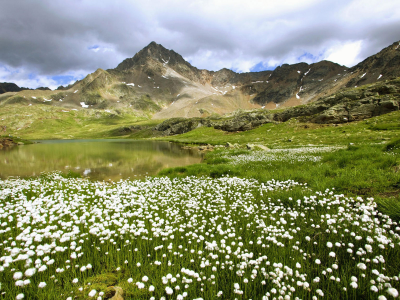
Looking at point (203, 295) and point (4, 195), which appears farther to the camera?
point (4, 195)

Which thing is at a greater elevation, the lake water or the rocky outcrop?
the rocky outcrop

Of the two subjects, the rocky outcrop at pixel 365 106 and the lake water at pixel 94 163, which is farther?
the rocky outcrop at pixel 365 106

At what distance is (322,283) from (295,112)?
104 metres

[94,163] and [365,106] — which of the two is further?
[365,106]

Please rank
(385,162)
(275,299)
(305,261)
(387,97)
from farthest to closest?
(387,97)
(385,162)
(305,261)
(275,299)

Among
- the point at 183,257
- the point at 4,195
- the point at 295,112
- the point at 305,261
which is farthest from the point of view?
the point at 295,112

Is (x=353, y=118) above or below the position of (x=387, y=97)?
below

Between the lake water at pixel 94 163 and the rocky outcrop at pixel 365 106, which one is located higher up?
the rocky outcrop at pixel 365 106

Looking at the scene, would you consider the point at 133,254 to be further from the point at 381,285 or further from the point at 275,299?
the point at 381,285

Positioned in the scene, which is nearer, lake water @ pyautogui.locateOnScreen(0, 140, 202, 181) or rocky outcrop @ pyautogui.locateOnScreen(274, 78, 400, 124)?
lake water @ pyautogui.locateOnScreen(0, 140, 202, 181)

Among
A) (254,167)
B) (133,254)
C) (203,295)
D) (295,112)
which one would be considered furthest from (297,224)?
(295,112)

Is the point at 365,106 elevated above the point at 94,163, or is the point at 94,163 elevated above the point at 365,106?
the point at 365,106

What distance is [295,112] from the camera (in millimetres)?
95062

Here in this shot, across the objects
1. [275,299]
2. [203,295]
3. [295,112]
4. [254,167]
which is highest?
[295,112]
